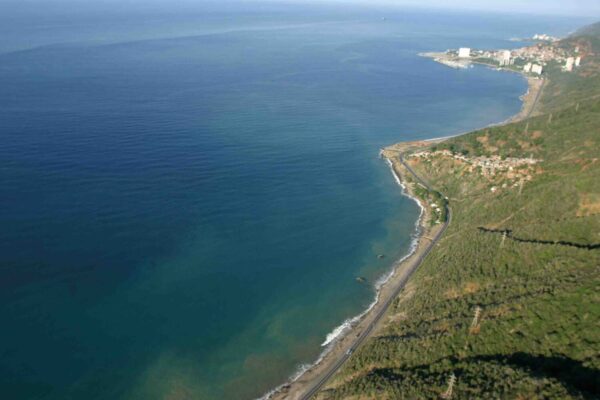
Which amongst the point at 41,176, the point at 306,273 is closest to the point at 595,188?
the point at 306,273

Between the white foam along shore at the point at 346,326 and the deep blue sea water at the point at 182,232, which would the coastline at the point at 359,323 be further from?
the deep blue sea water at the point at 182,232

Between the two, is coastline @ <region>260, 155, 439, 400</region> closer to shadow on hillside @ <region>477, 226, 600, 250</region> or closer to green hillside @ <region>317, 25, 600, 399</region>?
green hillside @ <region>317, 25, 600, 399</region>

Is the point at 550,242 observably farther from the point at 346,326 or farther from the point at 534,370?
the point at 346,326

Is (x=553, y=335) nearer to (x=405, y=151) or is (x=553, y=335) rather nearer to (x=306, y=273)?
(x=306, y=273)

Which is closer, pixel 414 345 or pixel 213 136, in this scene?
pixel 414 345

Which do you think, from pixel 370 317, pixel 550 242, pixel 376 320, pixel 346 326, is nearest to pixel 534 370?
pixel 376 320

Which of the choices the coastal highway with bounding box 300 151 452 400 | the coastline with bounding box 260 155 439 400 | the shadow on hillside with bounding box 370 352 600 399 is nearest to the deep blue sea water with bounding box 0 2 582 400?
the coastline with bounding box 260 155 439 400
